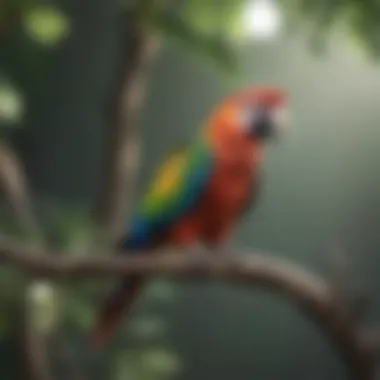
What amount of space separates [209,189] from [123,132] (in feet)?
0.49

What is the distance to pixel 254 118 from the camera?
105 centimetres

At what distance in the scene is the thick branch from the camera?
0.94 metres

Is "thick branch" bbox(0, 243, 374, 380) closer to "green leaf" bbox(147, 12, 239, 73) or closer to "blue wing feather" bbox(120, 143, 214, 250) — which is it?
"blue wing feather" bbox(120, 143, 214, 250)

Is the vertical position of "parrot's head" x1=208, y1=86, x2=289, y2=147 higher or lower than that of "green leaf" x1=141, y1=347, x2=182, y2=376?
higher

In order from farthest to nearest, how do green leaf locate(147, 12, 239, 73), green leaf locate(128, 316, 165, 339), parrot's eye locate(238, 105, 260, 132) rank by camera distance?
1. green leaf locate(128, 316, 165, 339)
2. parrot's eye locate(238, 105, 260, 132)
3. green leaf locate(147, 12, 239, 73)

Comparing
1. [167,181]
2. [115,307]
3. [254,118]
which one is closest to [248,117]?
[254,118]

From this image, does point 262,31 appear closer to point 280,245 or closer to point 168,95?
point 168,95

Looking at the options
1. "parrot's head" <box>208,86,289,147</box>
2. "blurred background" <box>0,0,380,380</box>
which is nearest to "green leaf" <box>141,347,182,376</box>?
"blurred background" <box>0,0,380,380</box>

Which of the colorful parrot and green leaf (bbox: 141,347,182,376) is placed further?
green leaf (bbox: 141,347,182,376)

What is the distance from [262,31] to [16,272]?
38cm

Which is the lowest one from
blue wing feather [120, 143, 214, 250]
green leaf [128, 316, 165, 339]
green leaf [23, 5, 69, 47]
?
green leaf [128, 316, 165, 339]

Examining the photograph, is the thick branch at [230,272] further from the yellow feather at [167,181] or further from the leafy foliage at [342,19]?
the leafy foliage at [342,19]

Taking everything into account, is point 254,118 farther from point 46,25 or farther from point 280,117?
point 46,25

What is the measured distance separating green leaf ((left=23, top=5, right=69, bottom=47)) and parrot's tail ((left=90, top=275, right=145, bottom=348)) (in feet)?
0.99
